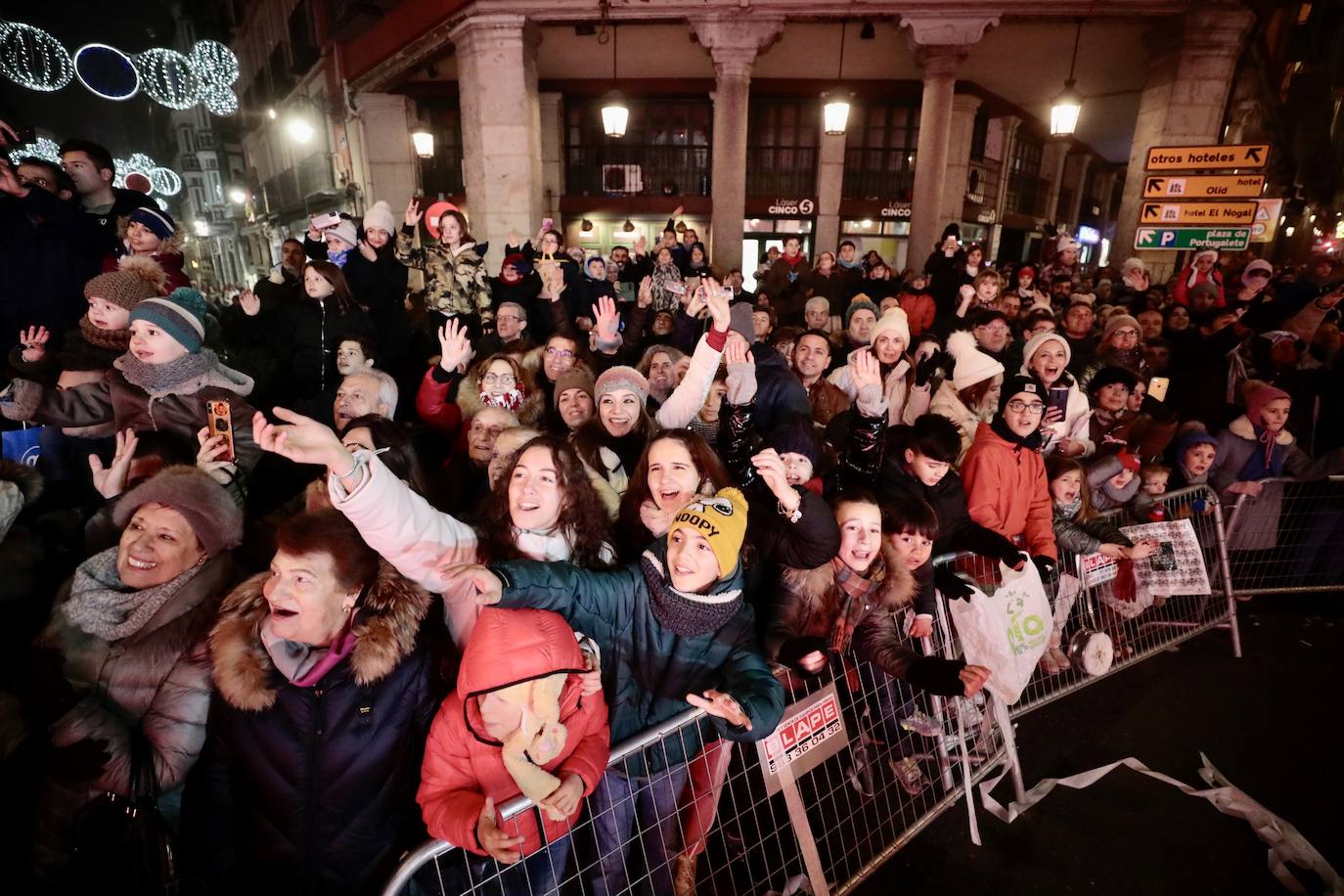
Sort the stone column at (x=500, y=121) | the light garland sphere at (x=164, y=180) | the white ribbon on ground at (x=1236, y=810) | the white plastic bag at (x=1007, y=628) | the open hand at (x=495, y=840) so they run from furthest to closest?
1. the light garland sphere at (x=164, y=180)
2. the stone column at (x=500, y=121)
3. the white plastic bag at (x=1007, y=628)
4. the white ribbon on ground at (x=1236, y=810)
5. the open hand at (x=495, y=840)

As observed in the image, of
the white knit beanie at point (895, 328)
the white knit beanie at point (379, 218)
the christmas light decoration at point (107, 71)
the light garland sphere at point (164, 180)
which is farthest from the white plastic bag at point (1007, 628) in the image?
the light garland sphere at point (164, 180)

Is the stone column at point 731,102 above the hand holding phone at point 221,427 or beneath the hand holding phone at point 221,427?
above

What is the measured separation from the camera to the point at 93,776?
1.87 metres

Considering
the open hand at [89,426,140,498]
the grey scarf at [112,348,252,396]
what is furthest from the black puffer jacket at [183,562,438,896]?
the grey scarf at [112,348,252,396]

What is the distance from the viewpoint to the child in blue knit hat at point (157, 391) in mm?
3027

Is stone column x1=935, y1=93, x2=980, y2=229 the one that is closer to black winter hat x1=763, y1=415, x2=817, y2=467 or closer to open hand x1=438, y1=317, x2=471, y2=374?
black winter hat x1=763, y1=415, x2=817, y2=467

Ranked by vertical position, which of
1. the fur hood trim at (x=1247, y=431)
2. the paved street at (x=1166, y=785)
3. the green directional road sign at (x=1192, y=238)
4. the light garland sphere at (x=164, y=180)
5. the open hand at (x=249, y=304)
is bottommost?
the paved street at (x=1166, y=785)

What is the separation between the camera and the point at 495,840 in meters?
1.63

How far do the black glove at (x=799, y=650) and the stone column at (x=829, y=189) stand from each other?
15945 mm

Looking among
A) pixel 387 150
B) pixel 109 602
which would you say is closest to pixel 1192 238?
pixel 109 602

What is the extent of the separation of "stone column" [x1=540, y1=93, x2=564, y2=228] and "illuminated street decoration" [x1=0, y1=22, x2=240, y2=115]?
7.51m

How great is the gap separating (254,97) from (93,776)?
112 ft

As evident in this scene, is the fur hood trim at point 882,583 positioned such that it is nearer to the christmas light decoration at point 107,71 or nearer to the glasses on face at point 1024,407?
the glasses on face at point 1024,407

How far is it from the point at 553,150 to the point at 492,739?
18.0 metres
